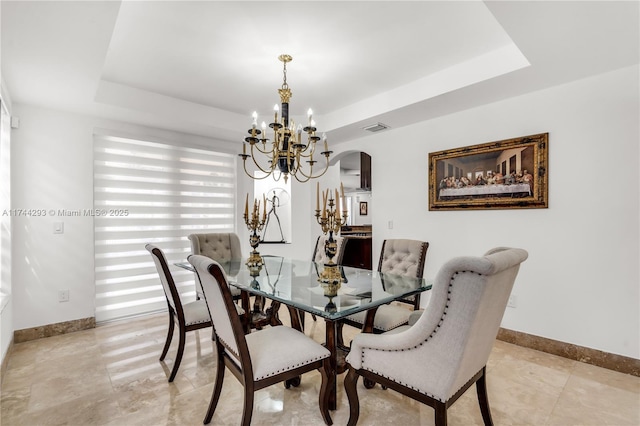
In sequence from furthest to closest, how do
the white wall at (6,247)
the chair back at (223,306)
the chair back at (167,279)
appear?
the white wall at (6,247), the chair back at (167,279), the chair back at (223,306)

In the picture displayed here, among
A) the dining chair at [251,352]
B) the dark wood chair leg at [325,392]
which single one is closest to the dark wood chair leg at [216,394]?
the dining chair at [251,352]

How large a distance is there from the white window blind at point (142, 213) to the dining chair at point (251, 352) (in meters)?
2.42

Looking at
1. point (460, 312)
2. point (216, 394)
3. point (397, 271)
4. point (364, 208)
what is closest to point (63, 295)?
point (216, 394)

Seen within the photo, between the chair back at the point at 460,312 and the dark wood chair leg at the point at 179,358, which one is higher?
the chair back at the point at 460,312

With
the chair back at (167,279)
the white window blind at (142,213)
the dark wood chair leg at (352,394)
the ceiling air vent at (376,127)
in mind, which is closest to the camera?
the dark wood chair leg at (352,394)

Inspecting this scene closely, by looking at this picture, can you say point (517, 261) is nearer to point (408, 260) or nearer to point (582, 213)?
point (408, 260)

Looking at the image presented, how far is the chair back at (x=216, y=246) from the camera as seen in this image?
3223mm

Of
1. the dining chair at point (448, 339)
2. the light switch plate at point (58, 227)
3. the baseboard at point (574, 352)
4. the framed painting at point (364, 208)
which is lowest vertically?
the baseboard at point (574, 352)

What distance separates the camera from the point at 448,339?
127 cm

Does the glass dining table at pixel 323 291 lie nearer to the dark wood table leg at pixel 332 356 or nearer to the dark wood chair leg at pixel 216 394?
the dark wood table leg at pixel 332 356

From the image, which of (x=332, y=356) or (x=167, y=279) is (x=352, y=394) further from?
(x=167, y=279)

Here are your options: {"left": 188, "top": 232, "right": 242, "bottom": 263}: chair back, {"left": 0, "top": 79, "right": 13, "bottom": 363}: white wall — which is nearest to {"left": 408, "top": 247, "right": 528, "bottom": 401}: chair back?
{"left": 188, "top": 232, "right": 242, "bottom": 263}: chair back

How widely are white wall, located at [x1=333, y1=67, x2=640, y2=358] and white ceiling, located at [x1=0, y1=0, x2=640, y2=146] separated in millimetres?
210

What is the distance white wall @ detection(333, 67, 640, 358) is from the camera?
7.80ft
